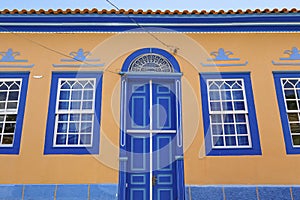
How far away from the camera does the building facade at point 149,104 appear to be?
515 centimetres

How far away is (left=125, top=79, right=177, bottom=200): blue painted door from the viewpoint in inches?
205

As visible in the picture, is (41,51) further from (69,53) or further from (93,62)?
(93,62)

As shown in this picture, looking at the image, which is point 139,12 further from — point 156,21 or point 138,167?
point 138,167

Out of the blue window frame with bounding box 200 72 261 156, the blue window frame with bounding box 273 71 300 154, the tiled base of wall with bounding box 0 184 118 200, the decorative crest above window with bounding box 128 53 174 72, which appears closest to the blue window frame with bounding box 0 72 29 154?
the tiled base of wall with bounding box 0 184 118 200

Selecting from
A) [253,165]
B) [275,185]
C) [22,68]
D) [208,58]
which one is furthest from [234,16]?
[22,68]

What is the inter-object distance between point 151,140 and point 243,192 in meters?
1.89

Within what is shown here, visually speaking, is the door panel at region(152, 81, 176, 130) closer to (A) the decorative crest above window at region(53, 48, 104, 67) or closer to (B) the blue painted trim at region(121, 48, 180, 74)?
(B) the blue painted trim at region(121, 48, 180, 74)

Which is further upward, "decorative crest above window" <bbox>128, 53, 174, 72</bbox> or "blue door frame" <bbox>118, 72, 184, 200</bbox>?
"decorative crest above window" <bbox>128, 53, 174, 72</bbox>

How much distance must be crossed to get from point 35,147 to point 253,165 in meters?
4.05

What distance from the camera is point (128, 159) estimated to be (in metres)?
5.30

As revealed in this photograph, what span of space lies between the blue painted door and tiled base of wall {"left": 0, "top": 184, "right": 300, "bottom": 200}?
16.2 inches

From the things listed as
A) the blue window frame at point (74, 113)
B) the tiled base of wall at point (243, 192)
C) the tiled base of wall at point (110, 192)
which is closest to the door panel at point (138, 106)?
the blue window frame at point (74, 113)

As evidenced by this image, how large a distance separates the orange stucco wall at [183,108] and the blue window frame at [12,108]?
4.6 inches

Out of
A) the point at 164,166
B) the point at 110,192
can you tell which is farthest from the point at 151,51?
the point at 110,192
